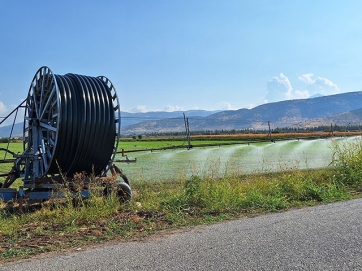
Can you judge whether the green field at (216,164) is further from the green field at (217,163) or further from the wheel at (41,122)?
the wheel at (41,122)

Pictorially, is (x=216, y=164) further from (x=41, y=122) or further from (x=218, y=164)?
(x=41, y=122)

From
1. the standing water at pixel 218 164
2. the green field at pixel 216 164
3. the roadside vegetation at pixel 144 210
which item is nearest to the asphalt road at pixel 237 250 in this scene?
the roadside vegetation at pixel 144 210

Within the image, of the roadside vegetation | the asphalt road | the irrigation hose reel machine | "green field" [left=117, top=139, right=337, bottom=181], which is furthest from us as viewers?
"green field" [left=117, top=139, right=337, bottom=181]

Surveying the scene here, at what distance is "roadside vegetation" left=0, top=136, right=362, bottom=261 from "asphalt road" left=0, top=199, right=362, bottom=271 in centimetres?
60

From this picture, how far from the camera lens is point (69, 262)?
4.93m

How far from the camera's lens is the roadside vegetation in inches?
245

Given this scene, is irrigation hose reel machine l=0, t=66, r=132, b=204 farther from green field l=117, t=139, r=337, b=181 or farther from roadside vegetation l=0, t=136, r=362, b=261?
green field l=117, t=139, r=337, b=181

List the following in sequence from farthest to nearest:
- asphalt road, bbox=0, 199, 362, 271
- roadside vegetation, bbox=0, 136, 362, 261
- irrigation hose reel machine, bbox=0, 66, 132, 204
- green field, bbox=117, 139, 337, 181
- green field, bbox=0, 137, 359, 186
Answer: green field, bbox=0, 137, 359, 186 → green field, bbox=117, 139, 337, 181 → irrigation hose reel machine, bbox=0, 66, 132, 204 → roadside vegetation, bbox=0, 136, 362, 261 → asphalt road, bbox=0, 199, 362, 271

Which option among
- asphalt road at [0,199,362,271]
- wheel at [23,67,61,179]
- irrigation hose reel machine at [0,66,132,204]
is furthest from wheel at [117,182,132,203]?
asphalt road at [0,199,362,271]

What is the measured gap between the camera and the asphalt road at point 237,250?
4.66 metres

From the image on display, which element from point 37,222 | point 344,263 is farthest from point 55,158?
point 344,263

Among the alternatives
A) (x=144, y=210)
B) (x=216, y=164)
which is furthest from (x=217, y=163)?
(x=144, y=210)

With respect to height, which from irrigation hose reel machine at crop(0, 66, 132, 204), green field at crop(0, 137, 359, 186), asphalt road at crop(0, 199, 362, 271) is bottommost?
green field at crop(0, 137, 359, 186)

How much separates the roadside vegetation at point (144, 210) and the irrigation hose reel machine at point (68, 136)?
0.52 metres
